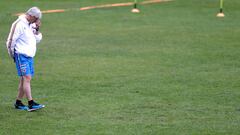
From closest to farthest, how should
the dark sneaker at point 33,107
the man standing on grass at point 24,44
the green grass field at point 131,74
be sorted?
the green grass field at point 131,74
the man standing on grass at point 24,44
the dark sneaker at point 33,107

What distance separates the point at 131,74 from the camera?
15422mm

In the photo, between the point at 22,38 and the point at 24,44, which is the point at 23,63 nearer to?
the point at 24,44

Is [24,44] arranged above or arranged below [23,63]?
above

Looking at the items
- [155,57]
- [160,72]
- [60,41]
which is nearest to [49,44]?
[60,41]

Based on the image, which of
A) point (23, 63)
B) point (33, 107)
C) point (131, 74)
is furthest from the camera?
point (131, 74)

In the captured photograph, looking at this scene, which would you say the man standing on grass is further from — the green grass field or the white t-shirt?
the green grass field

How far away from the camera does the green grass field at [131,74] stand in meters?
11.0

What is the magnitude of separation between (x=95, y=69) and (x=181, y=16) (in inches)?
390

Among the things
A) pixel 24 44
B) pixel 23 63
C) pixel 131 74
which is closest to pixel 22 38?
pixel 24 44

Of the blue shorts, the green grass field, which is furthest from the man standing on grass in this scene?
the green grass field

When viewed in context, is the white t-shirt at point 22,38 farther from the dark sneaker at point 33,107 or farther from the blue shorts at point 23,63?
the dark sneaker at point 33,107

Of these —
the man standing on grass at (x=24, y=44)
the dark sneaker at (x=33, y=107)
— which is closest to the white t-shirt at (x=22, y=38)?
the man standing on grass at (x=24, y=44)

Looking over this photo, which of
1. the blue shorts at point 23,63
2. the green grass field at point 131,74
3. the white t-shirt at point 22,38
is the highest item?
the white t-shirt at point 22,38

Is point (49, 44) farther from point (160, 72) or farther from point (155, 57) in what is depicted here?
point (160, 72)
